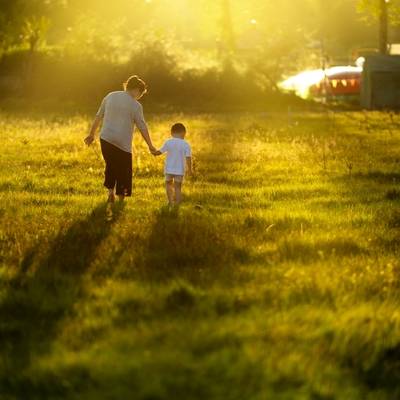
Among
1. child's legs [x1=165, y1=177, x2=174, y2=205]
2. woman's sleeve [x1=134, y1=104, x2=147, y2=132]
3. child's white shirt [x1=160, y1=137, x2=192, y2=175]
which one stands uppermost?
woman's sleeve [x1=134, y1=104, x2=147, y2=132]

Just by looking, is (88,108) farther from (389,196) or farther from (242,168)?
(389,196)

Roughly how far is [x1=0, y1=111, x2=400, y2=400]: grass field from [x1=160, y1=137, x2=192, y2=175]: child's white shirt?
0.57 meters

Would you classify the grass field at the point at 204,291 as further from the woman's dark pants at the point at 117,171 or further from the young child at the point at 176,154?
the young child at the point at 176,154

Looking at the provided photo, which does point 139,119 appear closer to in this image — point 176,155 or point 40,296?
point 176,155

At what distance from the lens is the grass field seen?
527 centimetres

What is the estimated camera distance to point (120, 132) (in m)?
12.8

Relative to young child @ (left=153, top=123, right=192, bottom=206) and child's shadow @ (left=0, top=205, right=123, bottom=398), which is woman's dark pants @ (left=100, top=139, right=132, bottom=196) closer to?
young child @ (left=153, top=123, right=192, bottom=206)

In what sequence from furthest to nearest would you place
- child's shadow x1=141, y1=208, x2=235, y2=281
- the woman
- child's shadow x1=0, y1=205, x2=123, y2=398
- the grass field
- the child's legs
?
the woman, the child's legs, child's shadow x1=141, y1=208, x2=235, y2=281, child's shadow x1=0, y1=205, x2=123, y2=398, the grass field

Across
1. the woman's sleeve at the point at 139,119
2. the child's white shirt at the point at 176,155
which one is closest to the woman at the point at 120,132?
the woman's sleeve at the point at 139,119

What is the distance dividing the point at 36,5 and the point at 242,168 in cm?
4026

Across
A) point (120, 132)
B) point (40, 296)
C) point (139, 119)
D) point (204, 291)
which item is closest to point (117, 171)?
point (120, 132)

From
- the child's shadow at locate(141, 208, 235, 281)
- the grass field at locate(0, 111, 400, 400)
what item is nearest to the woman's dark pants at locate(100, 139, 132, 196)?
the grass field at locate(0, 111, 400, 400)

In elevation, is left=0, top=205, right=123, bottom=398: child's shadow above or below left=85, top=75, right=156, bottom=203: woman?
below

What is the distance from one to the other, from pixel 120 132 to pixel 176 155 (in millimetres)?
1047
